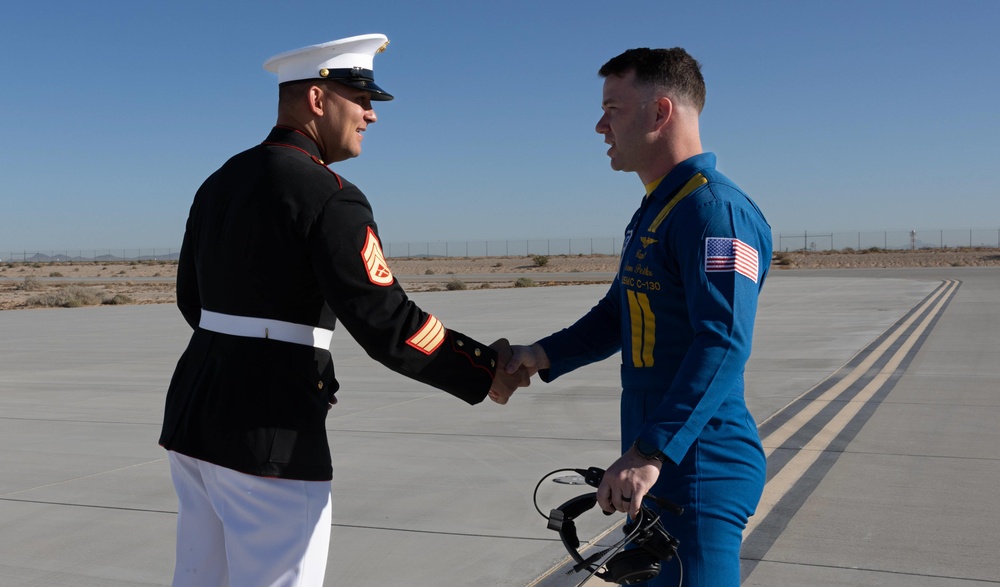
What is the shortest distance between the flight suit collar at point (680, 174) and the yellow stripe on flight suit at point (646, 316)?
3 cm

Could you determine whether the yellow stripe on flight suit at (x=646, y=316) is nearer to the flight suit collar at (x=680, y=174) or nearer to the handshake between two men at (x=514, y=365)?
the flight suit collar at (x=680, y=174)

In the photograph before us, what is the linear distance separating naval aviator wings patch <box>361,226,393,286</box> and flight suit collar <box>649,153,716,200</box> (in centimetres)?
79

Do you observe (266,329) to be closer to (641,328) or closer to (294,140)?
(294,140)

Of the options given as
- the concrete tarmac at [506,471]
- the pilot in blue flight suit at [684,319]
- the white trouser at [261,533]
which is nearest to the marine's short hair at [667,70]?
the pilot in blue flight suit at [684,319]

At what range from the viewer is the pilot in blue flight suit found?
91.4 inches

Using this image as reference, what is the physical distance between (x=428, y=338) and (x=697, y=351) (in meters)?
0.77

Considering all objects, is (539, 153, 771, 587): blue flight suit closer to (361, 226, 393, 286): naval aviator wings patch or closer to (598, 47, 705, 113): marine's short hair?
(598, 47, 705, 113): marine's short hair

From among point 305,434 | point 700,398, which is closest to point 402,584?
point 305,434

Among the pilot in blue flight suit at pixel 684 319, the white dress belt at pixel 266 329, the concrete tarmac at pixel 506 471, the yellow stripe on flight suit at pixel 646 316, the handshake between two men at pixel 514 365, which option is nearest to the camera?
the pilot in blue flight suit at pixel 684 319

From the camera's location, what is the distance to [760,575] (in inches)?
176

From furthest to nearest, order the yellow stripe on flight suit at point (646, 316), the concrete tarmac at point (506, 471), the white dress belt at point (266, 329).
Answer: the concrete tarmac at point (506, 471) → the yellow stripe on flight suit at point (646, 316) → the white dress belt at point (266, 329)

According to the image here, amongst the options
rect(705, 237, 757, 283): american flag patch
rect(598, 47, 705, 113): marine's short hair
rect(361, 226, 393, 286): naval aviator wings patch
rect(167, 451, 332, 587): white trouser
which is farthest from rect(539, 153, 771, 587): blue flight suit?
rect(167, 451, 332, 587): white trouser

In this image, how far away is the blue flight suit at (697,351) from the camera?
2326 millimetres

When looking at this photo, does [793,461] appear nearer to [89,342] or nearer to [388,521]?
[388,521]
